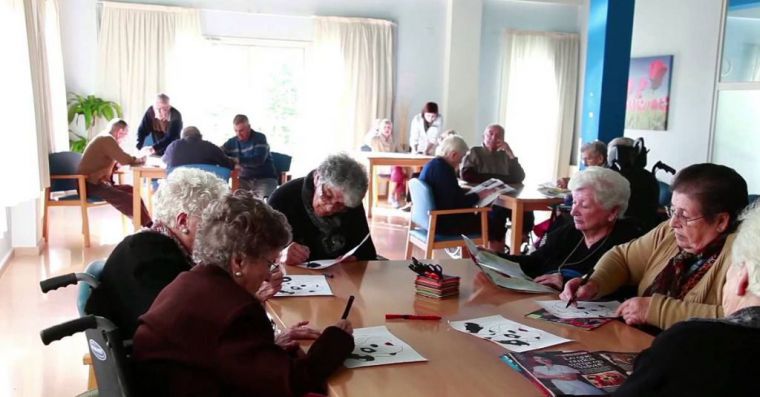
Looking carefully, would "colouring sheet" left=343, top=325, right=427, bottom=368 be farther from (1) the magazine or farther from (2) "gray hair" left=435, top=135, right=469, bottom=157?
(2) "gray hair" left=435, top=135, right=469, bottom=157

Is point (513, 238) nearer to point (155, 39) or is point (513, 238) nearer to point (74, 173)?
point (74, 173)

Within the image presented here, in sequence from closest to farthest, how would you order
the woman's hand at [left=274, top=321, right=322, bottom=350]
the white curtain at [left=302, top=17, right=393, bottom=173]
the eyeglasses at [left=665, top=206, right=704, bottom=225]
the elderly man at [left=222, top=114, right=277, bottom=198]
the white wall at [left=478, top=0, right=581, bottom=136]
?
1. the woman's hand at [left=274, top=321, right=322, bottom=350]
2. the eyeglasses at [left=665, top=206, right=704, bottom=225]
3. the elderly man at [left=222, top=114, right=277, bottom=198]
4. the white curtain at [left=302, top=17, right=393, bottom=173]
5. the white wall at [left=478, top=0, right=581, bottom=136]

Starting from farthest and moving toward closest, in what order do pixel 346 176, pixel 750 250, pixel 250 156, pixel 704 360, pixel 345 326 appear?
pixel 250 156, pixel 346 176, pixel 345 326, pixel 750 250, pixel 704 360

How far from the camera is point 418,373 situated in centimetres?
164

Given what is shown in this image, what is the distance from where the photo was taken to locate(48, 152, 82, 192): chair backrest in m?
6.25

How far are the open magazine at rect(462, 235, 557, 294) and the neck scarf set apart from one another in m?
0.74

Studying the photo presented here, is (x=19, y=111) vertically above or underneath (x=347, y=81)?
underneath

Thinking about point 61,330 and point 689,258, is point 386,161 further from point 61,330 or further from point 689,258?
point 61,330

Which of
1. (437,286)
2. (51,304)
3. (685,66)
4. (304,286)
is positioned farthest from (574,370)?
(685,66)

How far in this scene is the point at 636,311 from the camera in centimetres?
208

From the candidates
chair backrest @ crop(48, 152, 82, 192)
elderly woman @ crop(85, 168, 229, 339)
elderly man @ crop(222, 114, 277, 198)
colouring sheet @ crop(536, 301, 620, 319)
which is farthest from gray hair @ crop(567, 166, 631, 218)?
chair backrest @ crop(48, 152, 82, 192)

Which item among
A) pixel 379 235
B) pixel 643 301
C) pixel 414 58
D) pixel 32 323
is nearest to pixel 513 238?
pixel 379 235

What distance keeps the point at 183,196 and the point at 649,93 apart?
775cm

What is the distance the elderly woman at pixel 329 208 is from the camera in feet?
9.68
